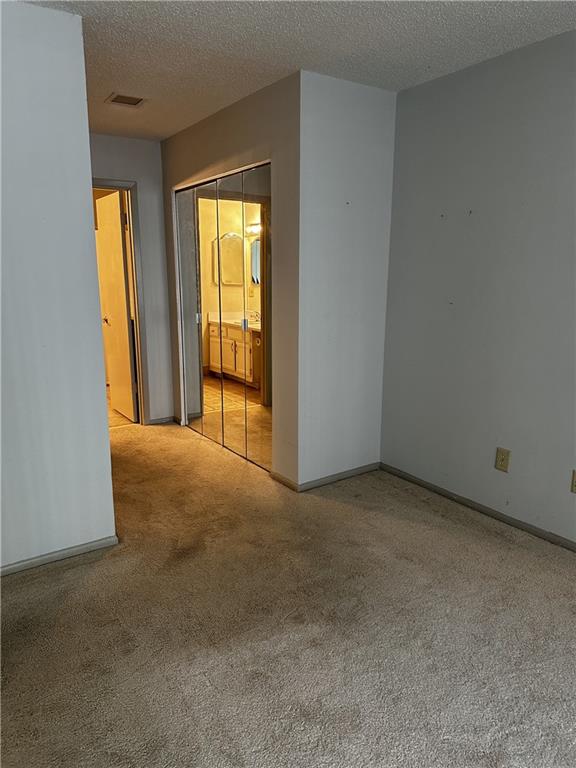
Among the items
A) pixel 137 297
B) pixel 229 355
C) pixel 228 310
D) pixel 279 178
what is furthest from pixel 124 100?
pixel 229 355

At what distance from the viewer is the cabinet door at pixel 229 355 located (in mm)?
4117

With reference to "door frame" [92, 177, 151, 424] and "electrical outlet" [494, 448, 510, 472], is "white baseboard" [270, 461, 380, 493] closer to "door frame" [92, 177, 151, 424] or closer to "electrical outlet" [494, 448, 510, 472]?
"electrical outlet" [494, 448, 510, 472]

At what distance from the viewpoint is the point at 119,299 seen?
492 cm

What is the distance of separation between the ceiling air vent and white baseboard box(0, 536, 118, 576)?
262 cm

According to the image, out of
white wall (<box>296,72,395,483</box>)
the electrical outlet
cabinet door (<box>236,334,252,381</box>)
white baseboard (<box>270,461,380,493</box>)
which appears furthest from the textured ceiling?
white baseboard (<box>270,461,380,493</box>)

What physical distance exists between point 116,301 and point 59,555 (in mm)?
2831

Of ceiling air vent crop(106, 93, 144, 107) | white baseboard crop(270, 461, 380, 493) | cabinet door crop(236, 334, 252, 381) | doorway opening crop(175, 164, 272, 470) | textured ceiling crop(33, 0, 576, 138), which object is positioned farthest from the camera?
cabinet door crop(236, 334, 252, 381)

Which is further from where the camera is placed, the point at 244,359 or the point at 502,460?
the point at 244,359

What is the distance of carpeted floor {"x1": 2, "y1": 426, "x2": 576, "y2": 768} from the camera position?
5.49 ft

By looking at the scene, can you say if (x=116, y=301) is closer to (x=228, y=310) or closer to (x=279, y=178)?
(x=228, y=310)

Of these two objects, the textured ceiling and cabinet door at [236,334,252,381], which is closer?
the textured ceiling

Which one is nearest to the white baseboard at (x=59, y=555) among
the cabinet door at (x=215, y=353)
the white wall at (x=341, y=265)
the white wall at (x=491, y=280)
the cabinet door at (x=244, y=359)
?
the white wall at (x=341, y=265)

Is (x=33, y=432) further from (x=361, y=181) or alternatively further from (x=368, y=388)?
(x=361, y=181)

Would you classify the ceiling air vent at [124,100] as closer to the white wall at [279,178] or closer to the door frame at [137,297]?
the white wall at [279,178]
